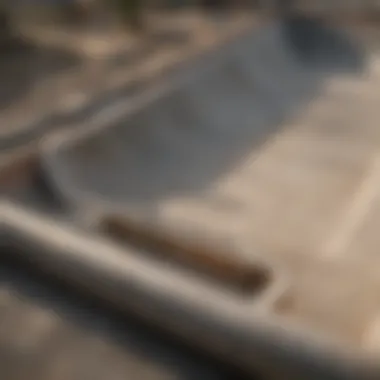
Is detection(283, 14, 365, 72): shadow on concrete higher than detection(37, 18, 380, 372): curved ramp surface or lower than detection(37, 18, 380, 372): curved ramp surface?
higher

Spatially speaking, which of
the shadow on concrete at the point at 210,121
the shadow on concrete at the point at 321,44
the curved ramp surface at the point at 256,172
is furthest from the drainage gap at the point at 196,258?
the shadow on concrete at the point at 321,44

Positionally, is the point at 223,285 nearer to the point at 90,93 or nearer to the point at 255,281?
the point at 255,281

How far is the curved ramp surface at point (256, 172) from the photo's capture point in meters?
0.71

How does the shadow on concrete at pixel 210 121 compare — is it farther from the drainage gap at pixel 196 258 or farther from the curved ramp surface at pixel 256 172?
the drainage gap at pixel 196 258

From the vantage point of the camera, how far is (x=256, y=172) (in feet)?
3.27

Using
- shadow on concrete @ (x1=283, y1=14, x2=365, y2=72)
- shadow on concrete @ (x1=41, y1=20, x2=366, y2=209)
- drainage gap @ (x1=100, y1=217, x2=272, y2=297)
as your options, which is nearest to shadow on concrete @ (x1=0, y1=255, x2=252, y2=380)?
drainage gap @ (x1=100, y1=217, x2=272, y2=297)

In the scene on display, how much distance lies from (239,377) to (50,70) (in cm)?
88

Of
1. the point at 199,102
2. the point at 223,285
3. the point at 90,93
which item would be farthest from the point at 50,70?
the point at 223,285

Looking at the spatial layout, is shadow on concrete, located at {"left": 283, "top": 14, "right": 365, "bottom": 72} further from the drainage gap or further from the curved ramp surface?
the drainage gap

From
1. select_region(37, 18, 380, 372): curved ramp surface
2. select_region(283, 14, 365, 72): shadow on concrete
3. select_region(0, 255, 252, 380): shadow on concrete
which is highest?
select_region(283, 14, 365, 72): shadow on concrete

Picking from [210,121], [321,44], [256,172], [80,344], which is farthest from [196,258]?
[321,44]

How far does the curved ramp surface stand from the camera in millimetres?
711

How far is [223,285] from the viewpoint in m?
0.63

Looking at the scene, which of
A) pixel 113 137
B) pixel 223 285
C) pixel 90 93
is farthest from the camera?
pixel 90 93
